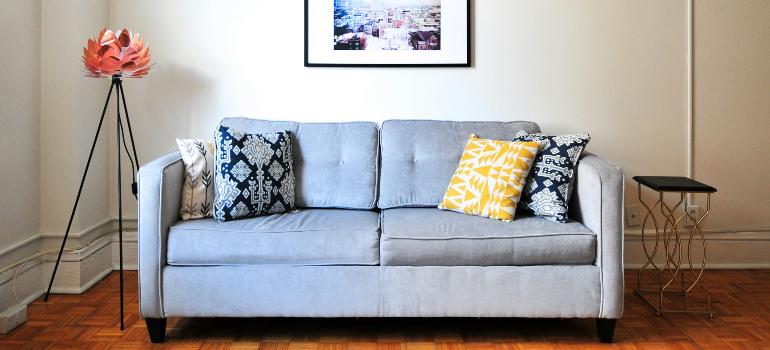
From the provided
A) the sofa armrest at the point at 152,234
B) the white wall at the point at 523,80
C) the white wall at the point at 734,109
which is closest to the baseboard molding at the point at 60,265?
the white wall at the point at 523,80

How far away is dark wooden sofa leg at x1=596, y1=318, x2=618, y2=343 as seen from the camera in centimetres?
212

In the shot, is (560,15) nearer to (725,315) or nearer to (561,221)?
(561,221)

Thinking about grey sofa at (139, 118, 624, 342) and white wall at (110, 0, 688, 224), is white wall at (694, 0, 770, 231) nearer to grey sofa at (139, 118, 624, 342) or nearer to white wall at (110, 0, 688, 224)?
white wall at (110, 0, 688, 224)

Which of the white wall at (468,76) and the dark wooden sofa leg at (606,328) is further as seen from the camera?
the white wall at (468,76)

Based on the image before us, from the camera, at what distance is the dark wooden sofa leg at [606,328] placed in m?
2.12

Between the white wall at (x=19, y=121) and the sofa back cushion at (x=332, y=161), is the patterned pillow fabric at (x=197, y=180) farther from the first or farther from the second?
the white wall at (x=19, y=121)

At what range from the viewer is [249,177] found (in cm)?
232

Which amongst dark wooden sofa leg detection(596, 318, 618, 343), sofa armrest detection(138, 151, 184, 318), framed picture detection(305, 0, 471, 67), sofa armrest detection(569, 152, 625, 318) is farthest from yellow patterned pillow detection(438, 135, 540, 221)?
sofa armrest detection(138, 151, 184, 318)

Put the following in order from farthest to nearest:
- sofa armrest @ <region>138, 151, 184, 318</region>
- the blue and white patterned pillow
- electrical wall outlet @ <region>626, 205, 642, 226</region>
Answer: electrical wall outlet @ <region>626, 205, 642, 226</region>, the blue and white patterned pillow, sofa armrest @ <region>138, 151, 184, 318</region>

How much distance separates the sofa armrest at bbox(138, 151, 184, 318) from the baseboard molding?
25.1 inches

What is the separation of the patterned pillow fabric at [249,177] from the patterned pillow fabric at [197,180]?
0.20ft

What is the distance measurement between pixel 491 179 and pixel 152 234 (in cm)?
139

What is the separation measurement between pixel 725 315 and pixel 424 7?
6.93 ft

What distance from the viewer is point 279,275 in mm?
2094
